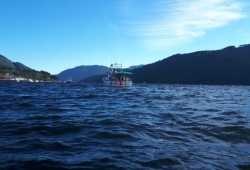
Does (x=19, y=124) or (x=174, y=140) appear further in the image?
(x=19, y=124)

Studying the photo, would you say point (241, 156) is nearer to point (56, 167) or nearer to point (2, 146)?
point (56, 167)

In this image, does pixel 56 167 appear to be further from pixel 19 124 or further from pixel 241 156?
pixel 19 124

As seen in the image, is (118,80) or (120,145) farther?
(118,80)

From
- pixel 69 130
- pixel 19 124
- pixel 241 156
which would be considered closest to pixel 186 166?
pixel 241 156

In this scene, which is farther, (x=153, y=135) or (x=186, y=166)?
(x=153, y=135)

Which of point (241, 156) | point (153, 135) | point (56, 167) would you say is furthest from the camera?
point (153, 135)

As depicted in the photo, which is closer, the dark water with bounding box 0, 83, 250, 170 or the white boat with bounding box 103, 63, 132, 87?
the dark water with bounding box 0, 83, 250, 170

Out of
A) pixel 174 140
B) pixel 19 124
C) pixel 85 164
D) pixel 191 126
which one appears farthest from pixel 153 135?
pixel 19 124

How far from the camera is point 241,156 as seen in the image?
1004 cm

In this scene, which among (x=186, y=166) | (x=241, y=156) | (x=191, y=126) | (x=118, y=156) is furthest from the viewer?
(x=191, y=126)

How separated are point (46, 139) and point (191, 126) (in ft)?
24.4

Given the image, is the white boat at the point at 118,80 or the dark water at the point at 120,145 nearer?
the dark water at the point at 120,145

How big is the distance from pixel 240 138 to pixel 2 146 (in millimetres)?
9140

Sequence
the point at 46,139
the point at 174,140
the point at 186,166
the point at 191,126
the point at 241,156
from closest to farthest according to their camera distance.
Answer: the point at 186,166, the point at 241,156, the point at 46,139, the point at 174,140, the point at 191,126
